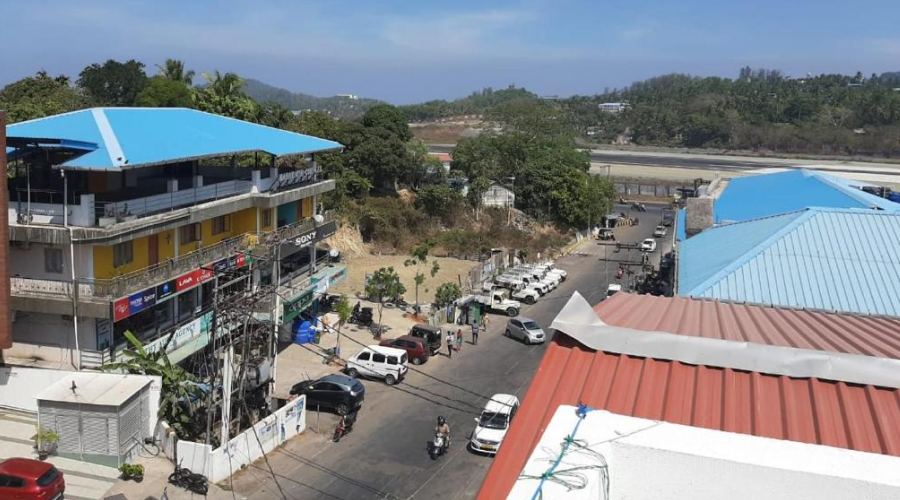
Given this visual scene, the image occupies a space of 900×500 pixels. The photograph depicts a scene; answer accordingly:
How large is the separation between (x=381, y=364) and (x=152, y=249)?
28.7 ft

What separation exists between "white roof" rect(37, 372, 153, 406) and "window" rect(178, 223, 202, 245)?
6005mm

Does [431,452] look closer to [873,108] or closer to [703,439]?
[703,439]

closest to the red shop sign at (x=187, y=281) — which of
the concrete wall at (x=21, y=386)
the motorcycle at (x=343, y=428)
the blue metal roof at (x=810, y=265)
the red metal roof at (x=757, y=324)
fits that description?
the concrete wall at (x=21, y=386)

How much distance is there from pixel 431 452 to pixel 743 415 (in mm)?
14522

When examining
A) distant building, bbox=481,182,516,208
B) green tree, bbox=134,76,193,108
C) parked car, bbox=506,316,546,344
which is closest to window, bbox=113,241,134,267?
parked car, bbox=506,316,546,344

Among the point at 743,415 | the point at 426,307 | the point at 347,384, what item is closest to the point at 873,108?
the point at 426,307

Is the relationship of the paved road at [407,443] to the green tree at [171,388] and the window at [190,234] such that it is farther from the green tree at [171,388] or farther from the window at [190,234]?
the window at [190,234]

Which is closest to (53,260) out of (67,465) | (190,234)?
(190,234)

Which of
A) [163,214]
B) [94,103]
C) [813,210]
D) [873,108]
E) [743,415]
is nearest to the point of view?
[743,415]

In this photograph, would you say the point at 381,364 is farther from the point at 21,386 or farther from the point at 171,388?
the point at 21,386

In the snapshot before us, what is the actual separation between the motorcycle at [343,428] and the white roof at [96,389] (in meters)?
5.48

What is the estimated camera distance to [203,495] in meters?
18.2

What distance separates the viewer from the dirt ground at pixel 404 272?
132 feet

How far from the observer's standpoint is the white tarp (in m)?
8.24
